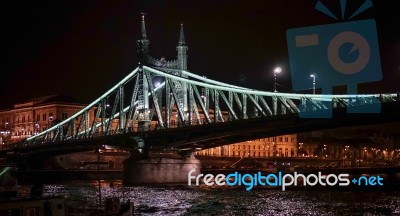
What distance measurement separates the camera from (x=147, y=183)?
8738cm

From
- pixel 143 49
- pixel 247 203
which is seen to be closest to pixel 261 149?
pixel 143 49

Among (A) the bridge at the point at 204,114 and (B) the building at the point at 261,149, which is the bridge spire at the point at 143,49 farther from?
(B) the building at the point at 261,149

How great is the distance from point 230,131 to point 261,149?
88000 mm

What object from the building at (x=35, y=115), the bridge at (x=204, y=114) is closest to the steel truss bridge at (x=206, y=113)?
the bridge at (x=204, y=114)

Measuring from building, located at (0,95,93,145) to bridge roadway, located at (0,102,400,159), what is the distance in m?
44.1

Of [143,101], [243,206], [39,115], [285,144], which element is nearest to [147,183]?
[143,101]

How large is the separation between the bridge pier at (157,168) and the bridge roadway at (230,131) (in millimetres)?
1392

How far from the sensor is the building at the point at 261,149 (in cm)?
15312

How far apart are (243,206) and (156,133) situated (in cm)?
3215

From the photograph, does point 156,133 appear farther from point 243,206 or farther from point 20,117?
point 20,117

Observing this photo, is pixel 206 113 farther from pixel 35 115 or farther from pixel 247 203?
pixel 35 115

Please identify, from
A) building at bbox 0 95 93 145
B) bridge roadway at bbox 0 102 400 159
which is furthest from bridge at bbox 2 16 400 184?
building at bbox 0 95 93 145

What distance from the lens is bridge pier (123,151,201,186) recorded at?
8794 cm

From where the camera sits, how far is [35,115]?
15562 cm
